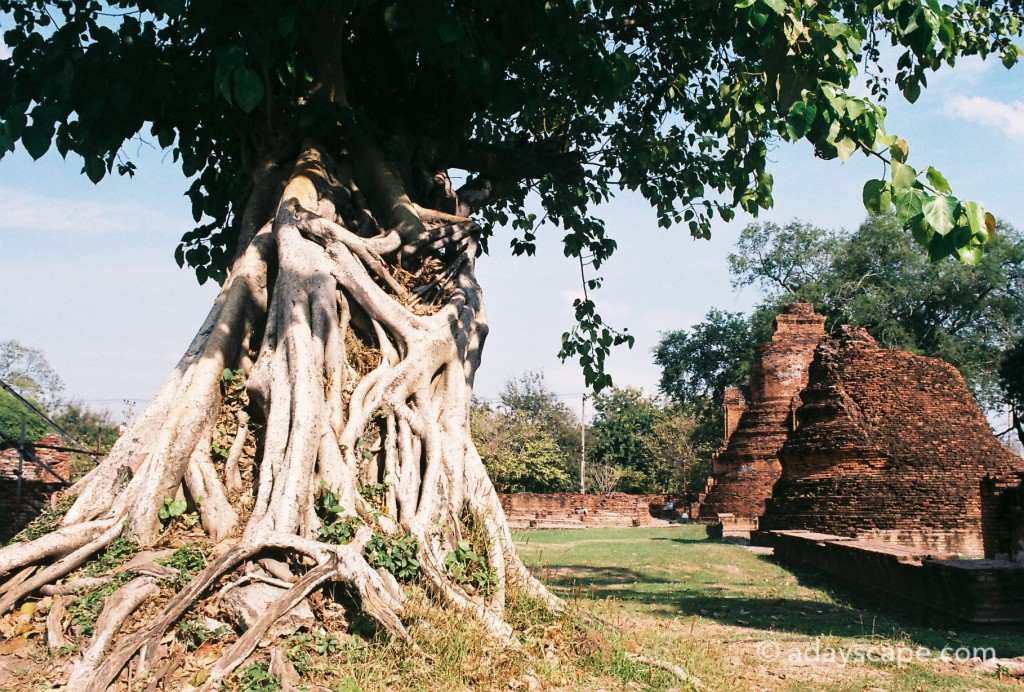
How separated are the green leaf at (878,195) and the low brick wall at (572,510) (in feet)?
77.3

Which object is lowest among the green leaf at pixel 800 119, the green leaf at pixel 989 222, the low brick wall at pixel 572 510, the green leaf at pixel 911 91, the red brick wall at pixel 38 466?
the low brick wall at pixel 572 510

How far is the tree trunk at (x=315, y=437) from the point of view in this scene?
4398 mm

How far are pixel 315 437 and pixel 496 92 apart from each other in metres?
2.97

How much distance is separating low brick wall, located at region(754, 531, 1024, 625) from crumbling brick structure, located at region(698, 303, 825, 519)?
44.0 ft

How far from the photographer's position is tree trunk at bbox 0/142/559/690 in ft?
14.4

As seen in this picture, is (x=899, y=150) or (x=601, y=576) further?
(x=601, y=576)

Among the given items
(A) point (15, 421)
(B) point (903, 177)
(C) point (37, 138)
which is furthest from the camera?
(A) point (15, 421)

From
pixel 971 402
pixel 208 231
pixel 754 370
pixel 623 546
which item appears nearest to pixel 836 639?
pixel 208 231

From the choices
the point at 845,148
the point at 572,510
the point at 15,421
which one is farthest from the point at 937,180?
the point at 15,421

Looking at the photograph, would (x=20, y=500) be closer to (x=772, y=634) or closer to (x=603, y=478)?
(x=772, y=634)

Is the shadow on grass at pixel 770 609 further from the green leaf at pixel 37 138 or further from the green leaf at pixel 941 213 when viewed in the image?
the green leaf at pixel 37 138

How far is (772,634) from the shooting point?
6539mm

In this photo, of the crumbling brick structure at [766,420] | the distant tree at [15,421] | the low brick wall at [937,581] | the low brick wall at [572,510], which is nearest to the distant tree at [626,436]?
the low brick wall at [572,510]

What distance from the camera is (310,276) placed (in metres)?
5.73
